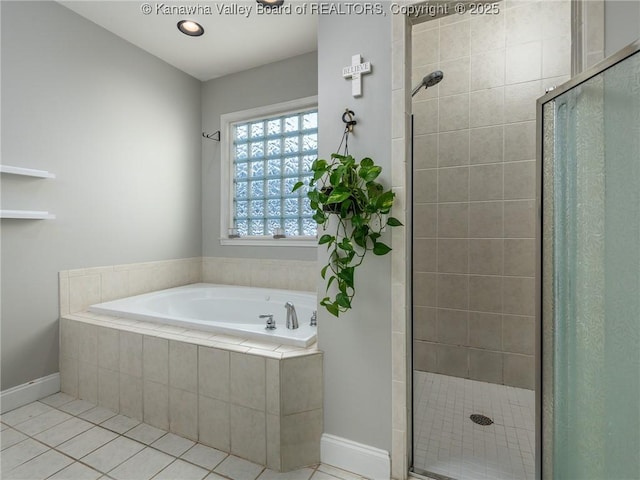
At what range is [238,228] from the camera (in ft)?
10.4

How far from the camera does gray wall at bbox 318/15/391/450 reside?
1.41m

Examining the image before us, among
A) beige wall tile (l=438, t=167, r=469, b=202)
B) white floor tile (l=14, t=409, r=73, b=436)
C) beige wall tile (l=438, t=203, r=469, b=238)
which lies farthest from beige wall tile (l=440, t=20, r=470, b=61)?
white floor tile (l=14, t=409, r=73, b=436)

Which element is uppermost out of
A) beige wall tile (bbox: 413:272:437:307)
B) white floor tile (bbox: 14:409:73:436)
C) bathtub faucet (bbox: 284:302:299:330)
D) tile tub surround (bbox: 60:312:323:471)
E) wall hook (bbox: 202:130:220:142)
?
wall hook (bbox: 202:130:220:142)

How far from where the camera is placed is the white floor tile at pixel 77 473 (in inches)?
55.6

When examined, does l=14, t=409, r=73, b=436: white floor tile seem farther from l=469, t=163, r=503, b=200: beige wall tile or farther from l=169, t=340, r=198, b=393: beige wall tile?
l=469, t=163, r=503, b=200: beige wall tile

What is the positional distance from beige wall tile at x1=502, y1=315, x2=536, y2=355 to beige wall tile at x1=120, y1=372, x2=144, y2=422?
7.55 ft

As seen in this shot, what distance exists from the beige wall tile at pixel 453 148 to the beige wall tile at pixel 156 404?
2279mm

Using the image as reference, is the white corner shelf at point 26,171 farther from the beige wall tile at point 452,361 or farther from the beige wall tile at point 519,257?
the beige wall tile at point 519,257

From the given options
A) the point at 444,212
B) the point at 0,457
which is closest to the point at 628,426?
the point at 444,212

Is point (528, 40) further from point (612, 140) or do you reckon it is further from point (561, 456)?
point (561, 456)

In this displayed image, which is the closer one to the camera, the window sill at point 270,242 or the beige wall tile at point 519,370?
the beige wall tile at point 519,370

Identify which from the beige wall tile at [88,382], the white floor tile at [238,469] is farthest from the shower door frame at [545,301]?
the beige wall tile at [88,382]

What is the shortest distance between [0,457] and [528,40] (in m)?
3.70

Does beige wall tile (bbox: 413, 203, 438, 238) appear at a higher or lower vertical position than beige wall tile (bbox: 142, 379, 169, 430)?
higher
